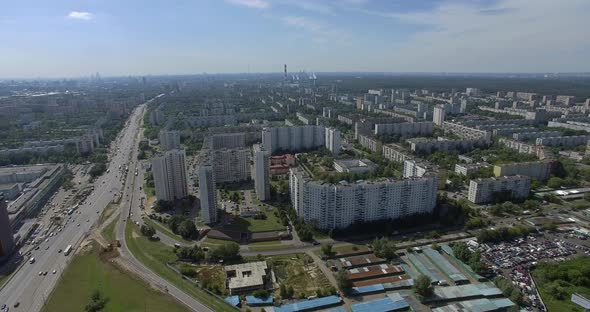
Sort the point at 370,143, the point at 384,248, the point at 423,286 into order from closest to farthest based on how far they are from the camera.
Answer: the point at 423,286
the point at 384,248
the point at 370,143

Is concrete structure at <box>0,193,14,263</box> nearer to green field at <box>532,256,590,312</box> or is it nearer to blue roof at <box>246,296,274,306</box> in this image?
blue roof at <box>246,296,274,306</box>

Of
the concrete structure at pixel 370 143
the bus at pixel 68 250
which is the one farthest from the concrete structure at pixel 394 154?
the bus at pixel 68 250

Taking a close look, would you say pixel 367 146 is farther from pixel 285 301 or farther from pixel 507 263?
pixel 285 301

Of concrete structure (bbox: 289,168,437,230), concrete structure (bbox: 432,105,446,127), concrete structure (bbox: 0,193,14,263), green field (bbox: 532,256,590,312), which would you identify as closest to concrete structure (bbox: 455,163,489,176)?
concrete structure (bbox: 289,168,437,230)

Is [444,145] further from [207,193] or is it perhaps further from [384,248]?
[207,193]

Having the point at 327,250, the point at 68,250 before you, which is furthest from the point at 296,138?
the point at 68,250

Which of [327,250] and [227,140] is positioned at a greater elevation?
[227,140]
